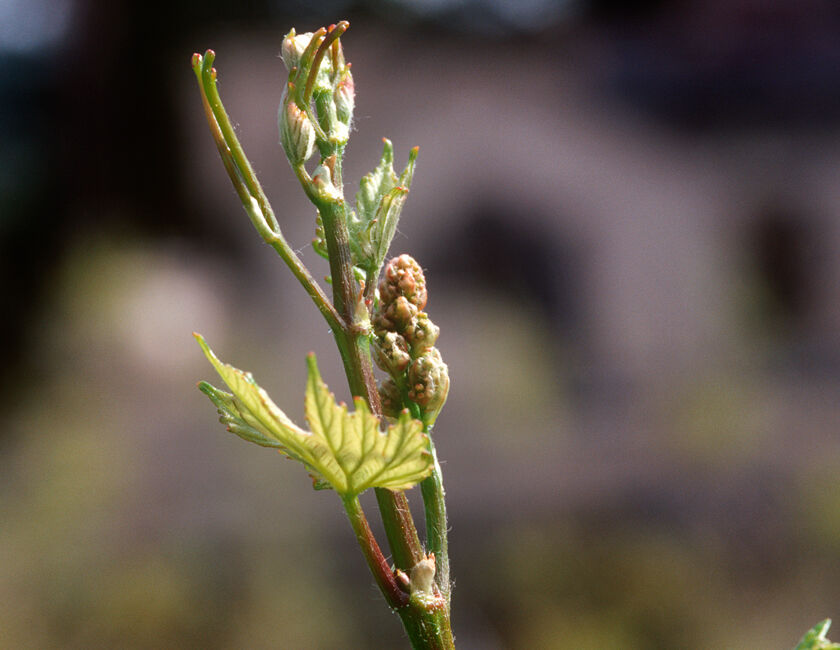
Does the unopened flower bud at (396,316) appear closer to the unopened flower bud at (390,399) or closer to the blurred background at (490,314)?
the unopened flower bud at (390,399)

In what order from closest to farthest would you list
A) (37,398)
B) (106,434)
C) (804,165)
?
(106,434)
(37,398)
(804,165)

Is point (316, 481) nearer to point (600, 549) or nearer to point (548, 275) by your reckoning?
point (600, 549)

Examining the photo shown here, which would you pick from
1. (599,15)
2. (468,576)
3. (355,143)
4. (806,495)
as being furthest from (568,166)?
(468,576)

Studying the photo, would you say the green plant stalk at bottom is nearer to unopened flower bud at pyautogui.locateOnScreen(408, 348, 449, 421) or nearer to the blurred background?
unopened flower bud at pyautogui.locateOnScreen(408, 348, 449, 421)

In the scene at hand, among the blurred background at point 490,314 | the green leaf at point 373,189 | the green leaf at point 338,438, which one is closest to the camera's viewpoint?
the green leaf at point 338,438

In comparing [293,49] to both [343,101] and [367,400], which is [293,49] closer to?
[343,101]

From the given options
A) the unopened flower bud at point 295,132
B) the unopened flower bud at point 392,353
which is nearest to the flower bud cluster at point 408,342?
the unopened flower bud at point 392,353
